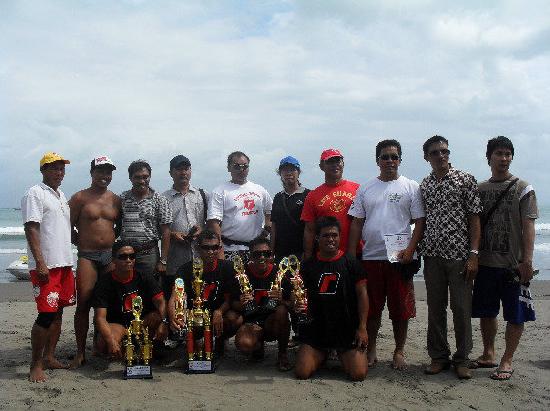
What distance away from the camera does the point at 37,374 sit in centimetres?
484

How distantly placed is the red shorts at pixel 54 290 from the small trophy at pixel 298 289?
2.13 meters

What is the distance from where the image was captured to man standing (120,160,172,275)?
566 cm

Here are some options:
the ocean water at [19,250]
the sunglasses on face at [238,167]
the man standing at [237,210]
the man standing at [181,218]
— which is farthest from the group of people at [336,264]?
the ocean water at [19,250]

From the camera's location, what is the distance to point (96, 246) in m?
5.43

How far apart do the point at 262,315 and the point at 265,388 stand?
901 millimetres

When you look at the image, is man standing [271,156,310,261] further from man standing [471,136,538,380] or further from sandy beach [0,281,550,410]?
man standing [471,136,538,380]

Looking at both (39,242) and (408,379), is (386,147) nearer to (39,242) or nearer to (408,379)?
(408,379)

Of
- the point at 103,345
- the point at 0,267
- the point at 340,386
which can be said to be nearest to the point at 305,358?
the point at 340,386

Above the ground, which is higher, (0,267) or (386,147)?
(386,147)

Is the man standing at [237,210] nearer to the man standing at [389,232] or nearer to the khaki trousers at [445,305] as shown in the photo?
the man standing at [389,232]

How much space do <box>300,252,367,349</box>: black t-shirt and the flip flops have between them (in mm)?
1295

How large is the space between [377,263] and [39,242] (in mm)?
3154

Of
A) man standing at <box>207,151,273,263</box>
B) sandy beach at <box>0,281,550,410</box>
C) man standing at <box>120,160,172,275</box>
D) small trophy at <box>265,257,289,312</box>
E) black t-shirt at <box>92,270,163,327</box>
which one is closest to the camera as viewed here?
sandy beach at <box>0,281,550,410</box>

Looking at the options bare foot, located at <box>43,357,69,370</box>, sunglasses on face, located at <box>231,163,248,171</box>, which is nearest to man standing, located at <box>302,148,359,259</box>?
sunglasses on face, located at <box>231,163,248,171</box>
